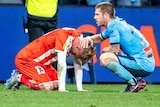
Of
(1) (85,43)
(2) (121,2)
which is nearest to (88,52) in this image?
(1) (85,43)

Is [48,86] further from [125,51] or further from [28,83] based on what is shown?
[125,51]

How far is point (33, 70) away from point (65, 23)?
426cm

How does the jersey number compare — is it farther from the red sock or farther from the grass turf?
the grass turf

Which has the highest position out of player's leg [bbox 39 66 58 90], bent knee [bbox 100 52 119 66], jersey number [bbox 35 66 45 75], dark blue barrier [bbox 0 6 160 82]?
bent knee [bbox 100 52 119 66]

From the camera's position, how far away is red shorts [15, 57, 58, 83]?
1346 cm

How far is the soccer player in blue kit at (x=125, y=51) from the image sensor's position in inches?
506

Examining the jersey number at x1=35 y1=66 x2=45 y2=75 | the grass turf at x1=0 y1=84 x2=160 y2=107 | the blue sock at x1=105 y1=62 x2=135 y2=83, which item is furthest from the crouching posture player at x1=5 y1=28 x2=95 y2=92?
the grass turf at x1=0 y1=84 x2=160 y2=107

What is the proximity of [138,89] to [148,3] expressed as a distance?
5.17 meters

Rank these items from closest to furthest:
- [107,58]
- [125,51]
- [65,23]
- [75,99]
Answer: [75,99] → [107,58] → [125,51] → [65,23]

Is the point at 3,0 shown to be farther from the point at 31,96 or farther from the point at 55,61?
the point at 31,96

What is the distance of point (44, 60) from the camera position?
13.4m

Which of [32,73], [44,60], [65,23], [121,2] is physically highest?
[44,60]

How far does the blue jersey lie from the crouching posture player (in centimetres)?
49

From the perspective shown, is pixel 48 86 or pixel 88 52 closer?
pixel 88 52
